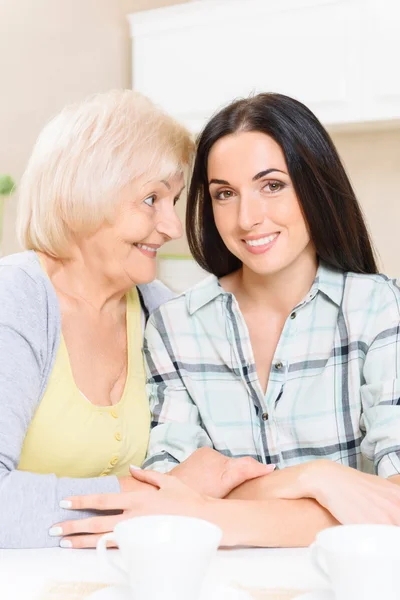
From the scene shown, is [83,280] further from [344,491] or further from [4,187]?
[4,187]

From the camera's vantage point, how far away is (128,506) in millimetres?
1130

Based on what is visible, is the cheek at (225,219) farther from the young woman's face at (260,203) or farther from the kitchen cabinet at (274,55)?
the kitchen cabinet at (274,55)

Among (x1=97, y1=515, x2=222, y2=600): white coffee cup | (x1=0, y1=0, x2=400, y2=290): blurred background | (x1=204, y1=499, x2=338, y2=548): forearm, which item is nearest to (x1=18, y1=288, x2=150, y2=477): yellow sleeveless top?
(x1=204, y1=499, x2=338, y2=548): forearm

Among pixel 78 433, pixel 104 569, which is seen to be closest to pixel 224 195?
pixel 78 433

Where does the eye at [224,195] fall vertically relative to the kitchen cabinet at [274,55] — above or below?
below

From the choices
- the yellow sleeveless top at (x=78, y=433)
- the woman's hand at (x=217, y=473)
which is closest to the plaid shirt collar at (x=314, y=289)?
the yellow sleeveless top at (x=78, y=433)

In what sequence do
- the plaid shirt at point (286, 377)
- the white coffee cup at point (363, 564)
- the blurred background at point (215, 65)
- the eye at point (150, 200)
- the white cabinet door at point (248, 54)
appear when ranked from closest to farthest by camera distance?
the white coffee cup at point (363, 564)
the plaid shirt at point (286, 377)
the eye at point (150, 200)
the blurred background at point (215, 65)
the white cabinet door at point (248, 54)

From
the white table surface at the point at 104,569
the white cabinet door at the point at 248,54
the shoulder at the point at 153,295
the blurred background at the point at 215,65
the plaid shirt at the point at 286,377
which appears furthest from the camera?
the white cabinet door at the point at 248,54

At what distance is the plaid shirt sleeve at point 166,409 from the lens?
139 cm

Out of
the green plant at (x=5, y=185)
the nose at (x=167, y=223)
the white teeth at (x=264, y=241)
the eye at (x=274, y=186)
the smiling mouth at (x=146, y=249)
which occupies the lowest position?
the smiling mouth at (x=146, y=249)

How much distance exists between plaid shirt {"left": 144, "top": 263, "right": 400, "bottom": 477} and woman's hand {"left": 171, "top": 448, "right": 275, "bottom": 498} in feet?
0.29

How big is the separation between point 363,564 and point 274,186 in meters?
0.87

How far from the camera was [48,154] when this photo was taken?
1439mm

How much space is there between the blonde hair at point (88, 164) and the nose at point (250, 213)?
166mm
